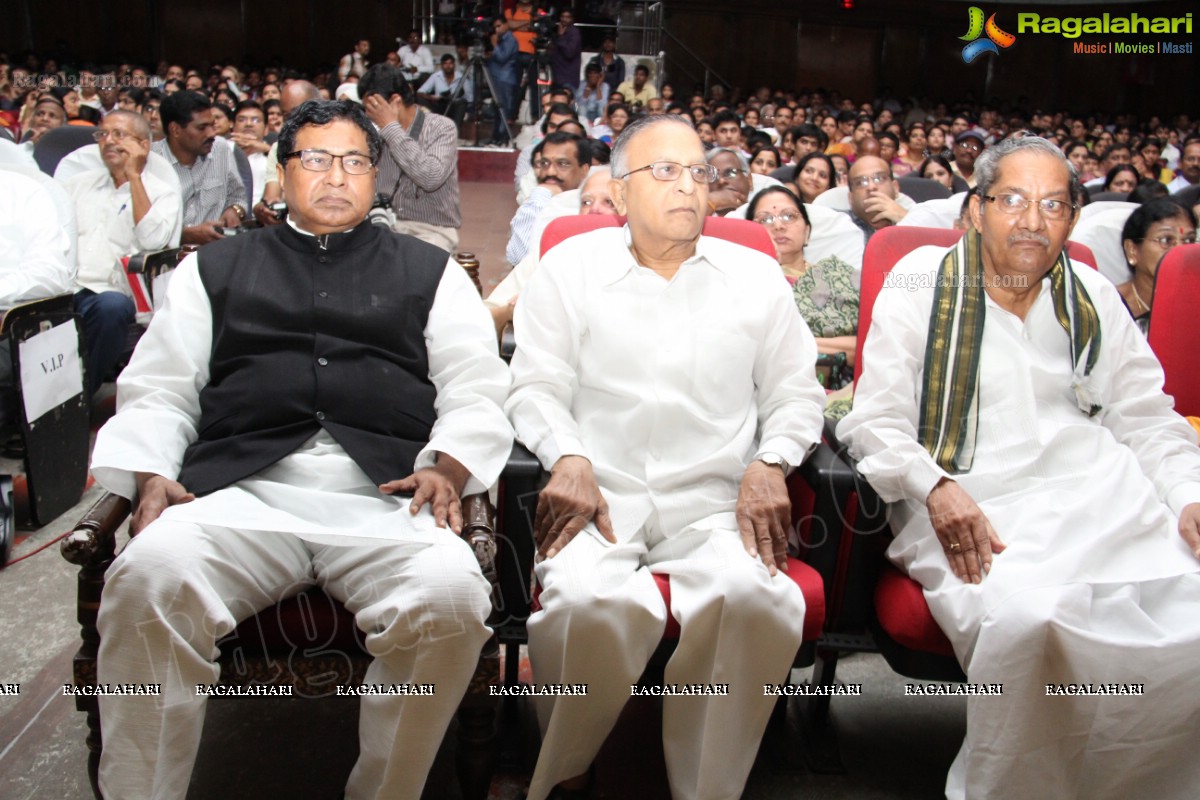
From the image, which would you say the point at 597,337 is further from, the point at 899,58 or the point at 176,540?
the point at 899,58

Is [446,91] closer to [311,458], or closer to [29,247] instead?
[29,247]

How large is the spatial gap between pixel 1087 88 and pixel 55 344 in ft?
57.9

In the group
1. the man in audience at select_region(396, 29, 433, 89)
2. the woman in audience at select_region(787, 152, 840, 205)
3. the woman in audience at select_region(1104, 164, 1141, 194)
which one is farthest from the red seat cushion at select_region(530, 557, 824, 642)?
the man in audience at select_region(396, 29, 433, 89)

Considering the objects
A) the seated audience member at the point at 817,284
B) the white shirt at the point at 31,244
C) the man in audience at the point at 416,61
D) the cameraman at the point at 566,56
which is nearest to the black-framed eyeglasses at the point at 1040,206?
the seated audience member at the point at 817,284

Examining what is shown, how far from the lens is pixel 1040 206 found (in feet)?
5.81

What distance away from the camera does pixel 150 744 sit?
4.55 feet

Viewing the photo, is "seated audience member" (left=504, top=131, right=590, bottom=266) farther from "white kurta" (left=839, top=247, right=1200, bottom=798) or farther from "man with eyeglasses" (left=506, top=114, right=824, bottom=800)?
"white kurta" (left=839, top=247, right=1200, bottom=798)

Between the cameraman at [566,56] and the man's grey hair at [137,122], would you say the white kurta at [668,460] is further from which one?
the cameraman at [566,56]

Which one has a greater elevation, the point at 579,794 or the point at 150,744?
the point at 150,744

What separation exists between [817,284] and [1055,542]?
3.96 feet

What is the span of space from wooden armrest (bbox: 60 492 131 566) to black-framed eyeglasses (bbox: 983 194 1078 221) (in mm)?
1725

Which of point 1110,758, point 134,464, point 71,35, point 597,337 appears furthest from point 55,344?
point 71,35

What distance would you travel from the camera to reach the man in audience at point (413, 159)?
3824 mm

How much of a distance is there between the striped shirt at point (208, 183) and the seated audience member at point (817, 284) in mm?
2420
